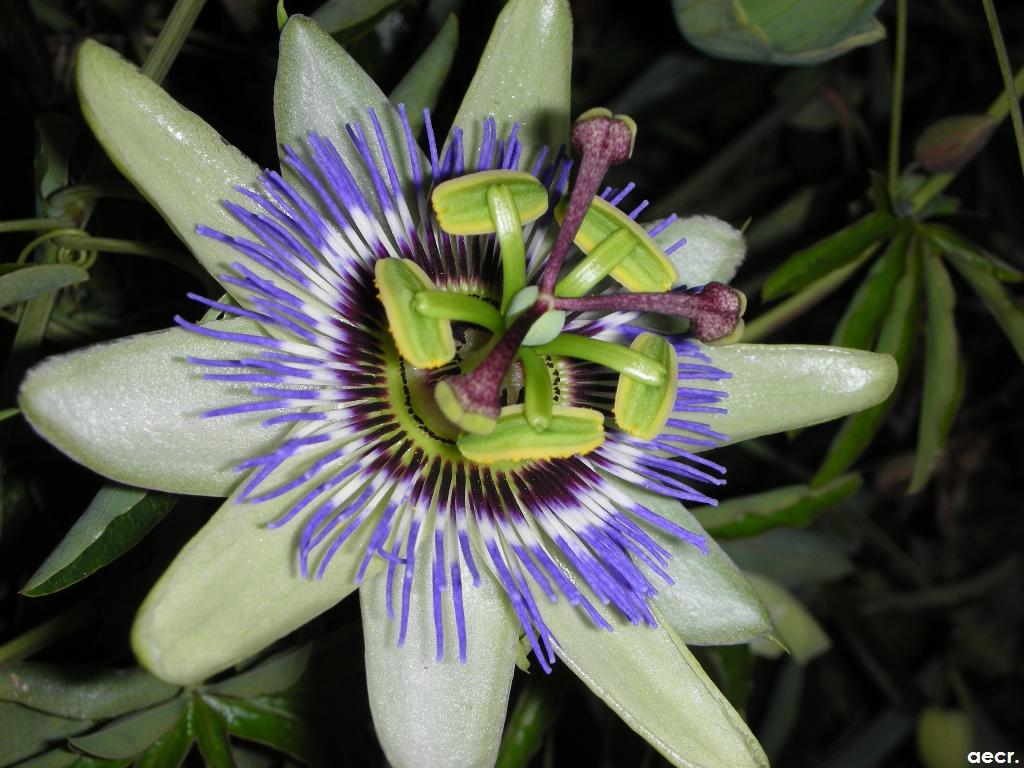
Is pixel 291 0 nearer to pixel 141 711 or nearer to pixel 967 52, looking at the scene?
pixel 141 711

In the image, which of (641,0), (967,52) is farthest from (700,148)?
(967,52)

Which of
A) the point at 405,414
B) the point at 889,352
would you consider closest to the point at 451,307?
the point at 405,414

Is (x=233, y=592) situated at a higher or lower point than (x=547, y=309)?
lower

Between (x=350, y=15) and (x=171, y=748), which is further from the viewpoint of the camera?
(x=171, y=748)

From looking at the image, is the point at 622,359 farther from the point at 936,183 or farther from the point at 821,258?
the point at 936,183

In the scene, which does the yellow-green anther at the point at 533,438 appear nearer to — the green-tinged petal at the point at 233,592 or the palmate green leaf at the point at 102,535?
the green-tinged petal at the point at 233,592

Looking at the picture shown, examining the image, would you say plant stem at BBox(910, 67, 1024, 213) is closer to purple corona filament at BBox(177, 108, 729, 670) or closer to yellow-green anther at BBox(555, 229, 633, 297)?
purple corona filament at BBox(177, 108, 729, 670)
